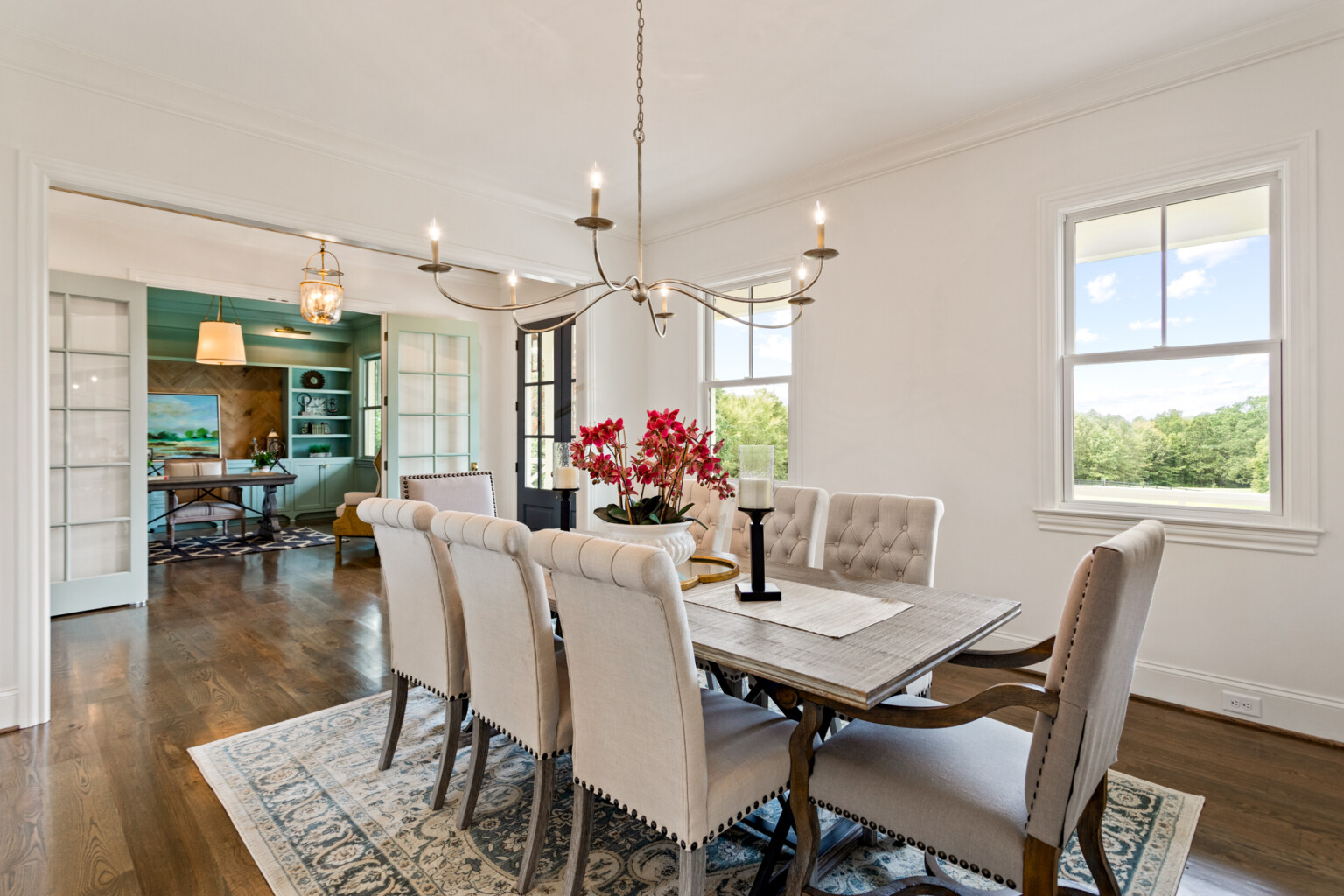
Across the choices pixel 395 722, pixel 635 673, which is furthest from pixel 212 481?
pixel 635 673

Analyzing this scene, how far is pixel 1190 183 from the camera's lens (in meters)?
2.79

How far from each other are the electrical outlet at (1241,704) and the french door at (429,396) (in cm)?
559

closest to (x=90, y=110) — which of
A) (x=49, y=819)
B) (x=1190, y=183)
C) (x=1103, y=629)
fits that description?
(x=49, y=819)

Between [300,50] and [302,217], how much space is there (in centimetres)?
90

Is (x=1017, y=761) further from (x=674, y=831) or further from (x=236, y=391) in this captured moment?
(x=236, y=391)

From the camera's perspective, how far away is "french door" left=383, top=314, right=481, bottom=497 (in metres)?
5.84

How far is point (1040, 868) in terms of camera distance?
1198 millimetres

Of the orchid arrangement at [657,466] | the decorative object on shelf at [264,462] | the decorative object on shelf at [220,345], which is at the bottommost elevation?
the decorative object on shelf at [264,462]

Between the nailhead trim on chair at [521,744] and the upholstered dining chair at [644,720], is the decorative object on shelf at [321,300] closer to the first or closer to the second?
the nailhead trim on chair at [521,744]

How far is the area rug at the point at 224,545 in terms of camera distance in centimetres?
634

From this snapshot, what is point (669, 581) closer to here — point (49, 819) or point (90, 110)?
point (49, 819)

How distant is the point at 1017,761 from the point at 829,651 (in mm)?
465

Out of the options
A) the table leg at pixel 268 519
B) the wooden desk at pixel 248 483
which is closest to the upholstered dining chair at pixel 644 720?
the wooden desk at pixel 248 483

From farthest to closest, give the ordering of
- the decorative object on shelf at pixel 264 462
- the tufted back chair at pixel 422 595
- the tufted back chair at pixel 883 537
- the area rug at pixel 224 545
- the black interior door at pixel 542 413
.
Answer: the decorative object on shelf at pixel 264 462, the area rug at pixel 224 545, the black interior door at pixel 542 413, the tufted back chair at pixel 883 537, the tufted back chair at pixel 422 595
